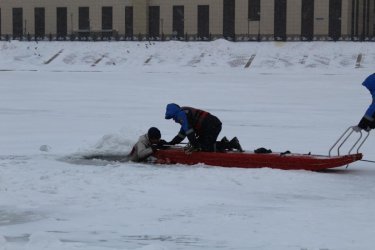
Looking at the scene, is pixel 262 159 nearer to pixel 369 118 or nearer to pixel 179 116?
pixel 179 116

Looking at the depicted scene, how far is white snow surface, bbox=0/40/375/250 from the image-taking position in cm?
764

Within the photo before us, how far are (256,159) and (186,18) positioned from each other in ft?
193

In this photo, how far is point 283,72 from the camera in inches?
1861

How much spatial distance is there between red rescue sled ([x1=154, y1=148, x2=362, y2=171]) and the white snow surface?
0.73 ft

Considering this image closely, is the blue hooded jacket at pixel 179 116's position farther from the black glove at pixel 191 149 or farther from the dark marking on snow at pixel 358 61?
the dark marking on snow at pixel 358 61

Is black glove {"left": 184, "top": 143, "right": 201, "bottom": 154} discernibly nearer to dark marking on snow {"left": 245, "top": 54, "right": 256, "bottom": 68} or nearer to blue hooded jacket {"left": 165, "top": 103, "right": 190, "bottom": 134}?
blue hooded jacket {"left": 165, "top": 103, "right": 190, "bottom": 134}

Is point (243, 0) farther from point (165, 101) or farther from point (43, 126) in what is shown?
point (43, 126)

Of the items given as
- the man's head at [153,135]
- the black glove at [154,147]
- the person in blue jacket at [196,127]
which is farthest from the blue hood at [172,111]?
the black glove at [154,147]

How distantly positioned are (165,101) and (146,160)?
13.7 m

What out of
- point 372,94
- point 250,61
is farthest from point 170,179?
point 250,61

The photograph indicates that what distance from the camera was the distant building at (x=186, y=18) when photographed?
217 ft

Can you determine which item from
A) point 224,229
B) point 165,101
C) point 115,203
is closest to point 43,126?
point 165,101

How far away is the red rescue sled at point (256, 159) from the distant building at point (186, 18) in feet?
164

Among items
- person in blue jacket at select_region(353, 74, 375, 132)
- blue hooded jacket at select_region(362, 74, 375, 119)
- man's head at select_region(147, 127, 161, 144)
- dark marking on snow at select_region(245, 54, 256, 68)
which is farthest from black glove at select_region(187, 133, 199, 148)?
dark marking on snow at select_region(245, 54, 256, 68)
